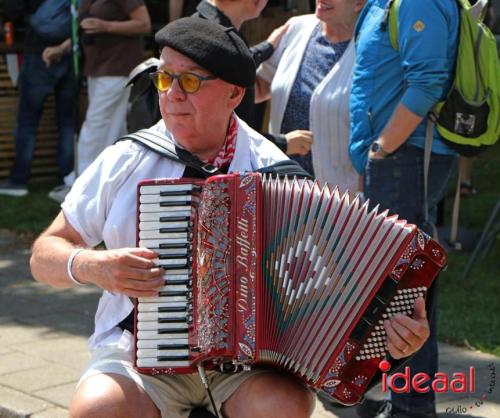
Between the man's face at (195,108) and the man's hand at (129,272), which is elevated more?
the man's face at (195,108)

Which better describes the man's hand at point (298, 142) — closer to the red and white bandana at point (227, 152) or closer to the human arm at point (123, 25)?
the red and white bandana at point (227, 152)

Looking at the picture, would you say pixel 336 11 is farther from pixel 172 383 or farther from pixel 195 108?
pixel 172 383

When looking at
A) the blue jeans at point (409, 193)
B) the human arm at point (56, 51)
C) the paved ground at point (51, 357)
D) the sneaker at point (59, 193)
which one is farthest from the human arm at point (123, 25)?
the blue jeans at point (409, 193)

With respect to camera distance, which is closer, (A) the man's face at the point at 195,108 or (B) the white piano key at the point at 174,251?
(B) the white piano key at the point at 174,251

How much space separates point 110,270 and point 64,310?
3.48m

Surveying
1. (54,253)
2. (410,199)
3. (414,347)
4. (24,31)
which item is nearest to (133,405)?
(54,253)

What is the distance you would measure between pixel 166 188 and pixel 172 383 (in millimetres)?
583

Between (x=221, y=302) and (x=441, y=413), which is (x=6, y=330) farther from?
(x=221, y=302)

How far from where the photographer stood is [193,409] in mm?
3645

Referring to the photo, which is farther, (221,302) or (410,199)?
(410,199)

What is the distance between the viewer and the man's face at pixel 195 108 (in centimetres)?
364

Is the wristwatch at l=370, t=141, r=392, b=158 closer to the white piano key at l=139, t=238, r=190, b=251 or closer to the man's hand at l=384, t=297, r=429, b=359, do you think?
the man's hand at l=384, t=297, r=429, b=359

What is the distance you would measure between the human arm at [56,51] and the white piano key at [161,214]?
265 inches

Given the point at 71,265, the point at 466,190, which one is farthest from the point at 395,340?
the point at 466,190
